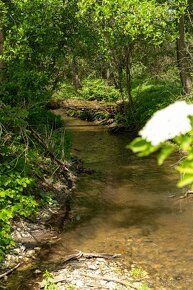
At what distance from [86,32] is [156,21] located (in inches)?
119

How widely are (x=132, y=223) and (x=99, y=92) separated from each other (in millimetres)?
24321

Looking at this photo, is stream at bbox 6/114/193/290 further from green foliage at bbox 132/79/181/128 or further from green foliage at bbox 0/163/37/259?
green foliage at bbox 132/79/181/128

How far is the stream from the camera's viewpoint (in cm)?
897

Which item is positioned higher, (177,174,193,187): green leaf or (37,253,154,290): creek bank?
(177,174,193,187): green leaf

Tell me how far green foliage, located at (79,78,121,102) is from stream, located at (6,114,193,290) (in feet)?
51.6

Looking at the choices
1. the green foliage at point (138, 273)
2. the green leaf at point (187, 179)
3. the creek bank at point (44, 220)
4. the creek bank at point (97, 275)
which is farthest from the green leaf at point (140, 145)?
the creek bank at point (44, 220)

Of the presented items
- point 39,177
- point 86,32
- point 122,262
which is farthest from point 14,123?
point 86,32

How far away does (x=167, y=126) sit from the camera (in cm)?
143

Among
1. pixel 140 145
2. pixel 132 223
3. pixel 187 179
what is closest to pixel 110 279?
pixel 132 223

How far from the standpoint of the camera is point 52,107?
29281mm

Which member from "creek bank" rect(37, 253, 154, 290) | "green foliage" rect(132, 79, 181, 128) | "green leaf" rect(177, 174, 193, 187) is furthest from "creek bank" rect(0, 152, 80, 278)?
"green foliage" rect(132, 79, 181, 128)

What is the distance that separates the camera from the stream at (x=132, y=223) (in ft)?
29.4

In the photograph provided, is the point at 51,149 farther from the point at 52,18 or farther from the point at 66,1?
the point at 66,1

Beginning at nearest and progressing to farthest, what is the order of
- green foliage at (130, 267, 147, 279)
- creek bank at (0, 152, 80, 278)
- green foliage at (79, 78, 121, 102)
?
green foliage at (130, 267, 147, 279) < creek bank at (0, 152, 80, 278) < green foliage at (79, 78, 121, 102)
